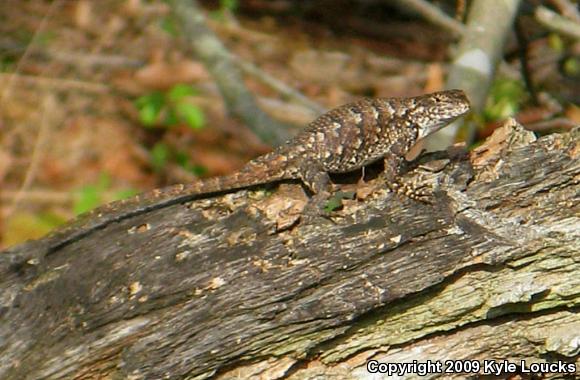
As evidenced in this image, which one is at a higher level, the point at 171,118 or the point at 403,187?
the point at 403,187

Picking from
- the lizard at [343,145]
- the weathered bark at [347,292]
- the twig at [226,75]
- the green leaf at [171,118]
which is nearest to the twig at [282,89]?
the twig at [226,75]

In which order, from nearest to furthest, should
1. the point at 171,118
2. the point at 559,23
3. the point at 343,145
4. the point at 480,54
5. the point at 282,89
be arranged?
the point at 343,145, the point at 480,54, the point at 559,23, the point at 282,89, the point at 171,118

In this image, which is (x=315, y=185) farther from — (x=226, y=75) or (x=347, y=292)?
(x=226, y=75)

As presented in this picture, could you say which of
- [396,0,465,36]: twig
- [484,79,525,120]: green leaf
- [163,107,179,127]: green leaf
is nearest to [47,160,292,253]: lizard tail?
[396,0,465,36]: twig

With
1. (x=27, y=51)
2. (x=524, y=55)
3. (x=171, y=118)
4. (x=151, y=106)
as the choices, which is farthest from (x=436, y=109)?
(x=27, y=51)

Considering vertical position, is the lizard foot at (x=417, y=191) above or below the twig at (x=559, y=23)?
below

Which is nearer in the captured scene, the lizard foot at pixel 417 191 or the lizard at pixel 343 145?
the lizard foot at pixel 417 191

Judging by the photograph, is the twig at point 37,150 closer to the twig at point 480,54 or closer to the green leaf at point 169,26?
the green leaf at point 169,26
